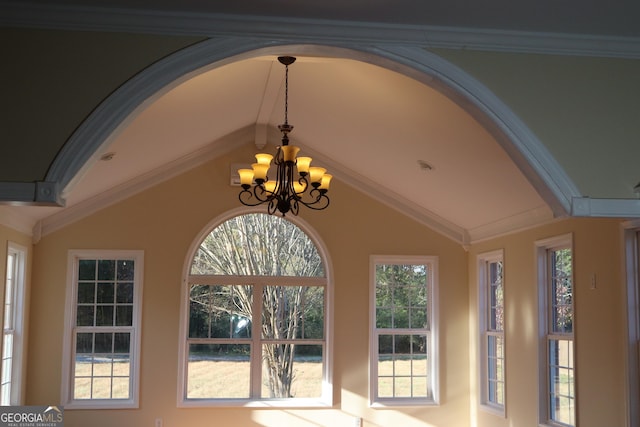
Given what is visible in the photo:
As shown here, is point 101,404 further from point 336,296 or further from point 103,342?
point 336,296

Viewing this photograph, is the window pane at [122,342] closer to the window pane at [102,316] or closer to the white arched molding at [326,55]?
the window pane at [102,316]

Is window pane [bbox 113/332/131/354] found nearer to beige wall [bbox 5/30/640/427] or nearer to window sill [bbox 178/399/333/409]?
beige wall [bbox 5/30/640/427]

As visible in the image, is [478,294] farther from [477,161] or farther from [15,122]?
[15,122]

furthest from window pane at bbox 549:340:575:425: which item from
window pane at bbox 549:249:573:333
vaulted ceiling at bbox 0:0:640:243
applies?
vaulted ceiling at bbox 0:0:640:243

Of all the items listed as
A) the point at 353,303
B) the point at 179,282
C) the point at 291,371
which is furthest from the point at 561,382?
the point at 179,282

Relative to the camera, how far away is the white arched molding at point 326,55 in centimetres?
391

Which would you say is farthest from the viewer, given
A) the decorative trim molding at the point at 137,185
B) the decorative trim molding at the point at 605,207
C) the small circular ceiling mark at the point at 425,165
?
the decorative trim molding at the point at 137,185

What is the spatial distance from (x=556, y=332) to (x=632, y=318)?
4.70ft

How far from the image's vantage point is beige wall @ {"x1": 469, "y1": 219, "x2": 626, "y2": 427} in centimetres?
600

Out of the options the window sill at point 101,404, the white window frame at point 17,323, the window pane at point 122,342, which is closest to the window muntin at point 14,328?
the white window frame at point 17,323

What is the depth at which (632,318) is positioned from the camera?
5.80 meters

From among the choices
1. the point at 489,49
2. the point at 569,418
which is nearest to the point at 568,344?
the point at 569,418

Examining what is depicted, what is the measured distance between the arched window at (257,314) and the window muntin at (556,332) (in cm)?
268

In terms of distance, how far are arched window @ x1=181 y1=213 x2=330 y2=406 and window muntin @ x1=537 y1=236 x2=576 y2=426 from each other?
268cm
